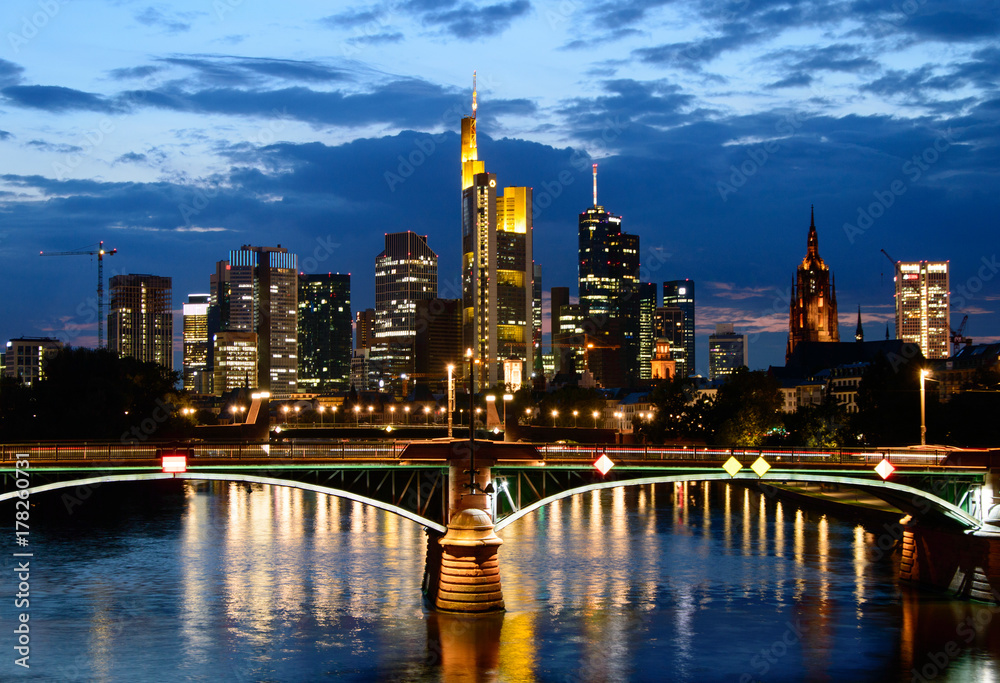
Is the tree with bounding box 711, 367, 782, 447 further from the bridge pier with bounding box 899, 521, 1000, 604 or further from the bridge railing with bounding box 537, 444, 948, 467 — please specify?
the bridge railing with bounding box 537, 444, 948, 467

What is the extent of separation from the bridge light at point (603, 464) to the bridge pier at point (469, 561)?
5.93m

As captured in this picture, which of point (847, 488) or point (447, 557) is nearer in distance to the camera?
point (447, 557)

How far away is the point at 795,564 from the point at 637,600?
16693mm

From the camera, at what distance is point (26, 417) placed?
12531 centimetres

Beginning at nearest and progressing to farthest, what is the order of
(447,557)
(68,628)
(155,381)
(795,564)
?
(68,628) < (447,557) < (795,564) < (155,381)

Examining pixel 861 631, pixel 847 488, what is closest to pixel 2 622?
pixel 861 631

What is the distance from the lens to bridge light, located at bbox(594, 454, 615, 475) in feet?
196

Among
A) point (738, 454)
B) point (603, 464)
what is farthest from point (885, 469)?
point (603, 464)

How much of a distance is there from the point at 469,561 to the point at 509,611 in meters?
3.30

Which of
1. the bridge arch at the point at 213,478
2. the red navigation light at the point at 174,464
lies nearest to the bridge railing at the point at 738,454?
the bridge arch at the point at 213,478

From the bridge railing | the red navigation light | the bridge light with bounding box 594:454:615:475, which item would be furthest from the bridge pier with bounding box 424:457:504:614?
the red navigation light

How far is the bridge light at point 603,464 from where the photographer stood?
59.8m

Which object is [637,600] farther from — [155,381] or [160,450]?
[155,381]

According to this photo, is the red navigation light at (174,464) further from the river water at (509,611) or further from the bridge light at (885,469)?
the bridge light at (885,469)
